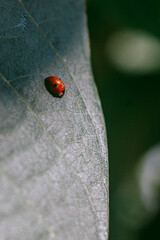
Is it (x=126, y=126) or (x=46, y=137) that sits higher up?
(x=46, y=137)

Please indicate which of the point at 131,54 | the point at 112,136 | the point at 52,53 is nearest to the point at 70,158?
the point at 52,53

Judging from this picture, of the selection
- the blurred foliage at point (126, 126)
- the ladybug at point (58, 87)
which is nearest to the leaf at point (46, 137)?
the ladybug at point (58, 87)

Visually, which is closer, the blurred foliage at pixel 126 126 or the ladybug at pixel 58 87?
the ladybug at pixel 58 87

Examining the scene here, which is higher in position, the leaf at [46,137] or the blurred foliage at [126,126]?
the leaf at [46,137]

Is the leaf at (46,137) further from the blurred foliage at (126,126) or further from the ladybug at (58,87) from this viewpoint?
the blurred foliage at (126,126)

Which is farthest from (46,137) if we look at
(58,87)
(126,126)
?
(126,126)

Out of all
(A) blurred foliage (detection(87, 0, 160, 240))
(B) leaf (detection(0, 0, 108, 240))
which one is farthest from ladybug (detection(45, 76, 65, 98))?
(A) blurred foliage (detection(87, 0, 160, 240))

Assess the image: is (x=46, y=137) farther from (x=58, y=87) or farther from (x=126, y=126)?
(x=126, y=126)
